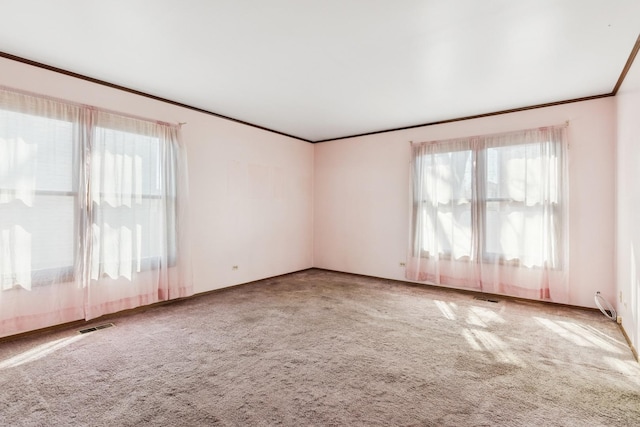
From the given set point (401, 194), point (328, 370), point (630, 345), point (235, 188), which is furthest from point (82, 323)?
point (630, 345)

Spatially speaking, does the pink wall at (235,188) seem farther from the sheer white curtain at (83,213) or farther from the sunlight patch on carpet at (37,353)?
the sunlight patch on carpet at (37,353)

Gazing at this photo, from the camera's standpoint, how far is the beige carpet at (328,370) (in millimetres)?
1912

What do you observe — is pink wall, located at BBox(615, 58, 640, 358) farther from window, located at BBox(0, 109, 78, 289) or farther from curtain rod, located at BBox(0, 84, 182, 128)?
window, located at BBox(0, 109, 78, 289)

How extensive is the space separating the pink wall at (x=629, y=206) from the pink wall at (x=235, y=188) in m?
4.62

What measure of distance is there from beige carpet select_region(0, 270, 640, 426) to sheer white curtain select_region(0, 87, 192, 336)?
1.12ft

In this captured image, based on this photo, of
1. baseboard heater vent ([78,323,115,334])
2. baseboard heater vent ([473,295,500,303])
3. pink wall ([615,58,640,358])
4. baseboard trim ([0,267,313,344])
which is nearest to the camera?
pink wall ([615,58,640,358])

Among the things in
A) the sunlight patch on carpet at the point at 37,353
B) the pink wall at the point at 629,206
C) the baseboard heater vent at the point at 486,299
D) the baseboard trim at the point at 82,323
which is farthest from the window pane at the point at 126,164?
the pink wall at the point at 629,206

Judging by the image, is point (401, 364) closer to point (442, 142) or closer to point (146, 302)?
point (146, 302)

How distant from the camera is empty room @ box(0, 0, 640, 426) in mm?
2195

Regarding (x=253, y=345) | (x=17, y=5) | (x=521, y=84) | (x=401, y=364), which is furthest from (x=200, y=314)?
(x=521, y=84)

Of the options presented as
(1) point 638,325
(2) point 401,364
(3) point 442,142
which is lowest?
(2) point 401,364

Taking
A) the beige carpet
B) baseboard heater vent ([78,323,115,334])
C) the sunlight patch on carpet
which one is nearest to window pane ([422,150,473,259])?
the beige carpet

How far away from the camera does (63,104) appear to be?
3.23 meters

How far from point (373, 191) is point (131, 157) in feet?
12.4
